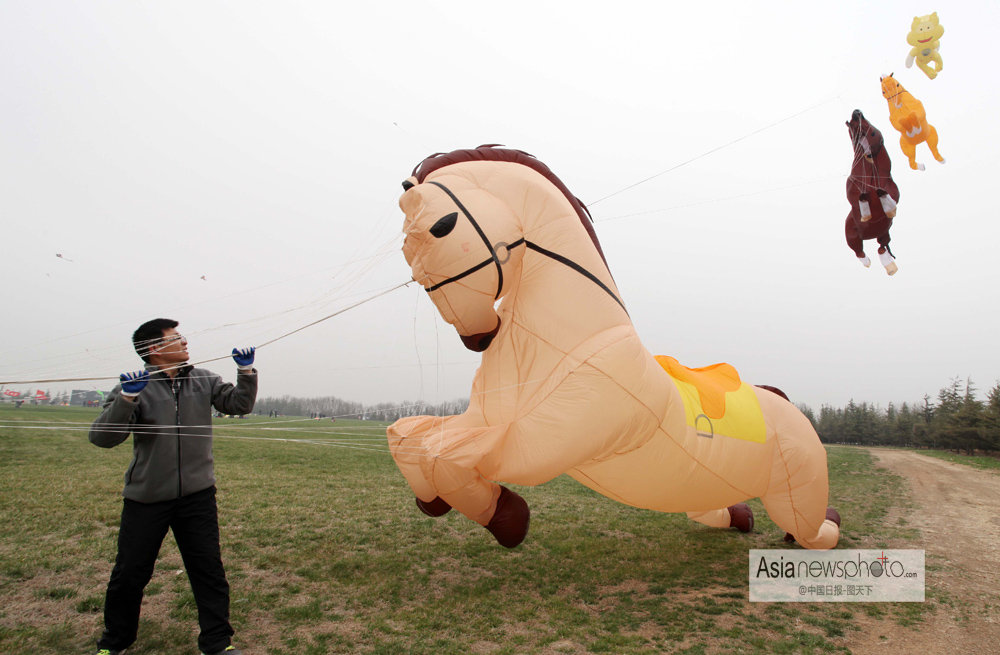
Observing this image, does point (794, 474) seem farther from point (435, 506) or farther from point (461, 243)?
point (461, 243)

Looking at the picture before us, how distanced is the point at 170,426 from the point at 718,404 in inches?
142

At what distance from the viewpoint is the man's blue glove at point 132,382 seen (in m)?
2.60

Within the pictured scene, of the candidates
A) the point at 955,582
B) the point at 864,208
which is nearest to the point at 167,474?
the point at 864,208

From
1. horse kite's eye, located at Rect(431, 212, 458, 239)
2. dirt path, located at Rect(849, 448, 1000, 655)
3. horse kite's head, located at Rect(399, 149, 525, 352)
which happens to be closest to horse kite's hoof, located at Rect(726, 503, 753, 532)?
dirt path, located at Rect(849, 448, 1000, 655)

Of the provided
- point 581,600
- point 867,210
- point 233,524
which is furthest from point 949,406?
point 233,524

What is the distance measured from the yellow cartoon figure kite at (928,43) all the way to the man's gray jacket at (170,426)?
238 inches

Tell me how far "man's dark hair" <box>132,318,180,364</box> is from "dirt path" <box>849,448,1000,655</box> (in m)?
4.54

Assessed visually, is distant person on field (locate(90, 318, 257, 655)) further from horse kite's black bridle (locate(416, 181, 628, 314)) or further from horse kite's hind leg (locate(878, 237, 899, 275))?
horse kite's hind leg (locate(878, 237, 899, 275))

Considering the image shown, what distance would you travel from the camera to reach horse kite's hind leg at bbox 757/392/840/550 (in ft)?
13.6

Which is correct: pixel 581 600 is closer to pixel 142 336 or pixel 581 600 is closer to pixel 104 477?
pixel 142 336

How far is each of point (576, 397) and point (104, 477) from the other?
7.51 metres

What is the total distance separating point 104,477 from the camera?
712 cm

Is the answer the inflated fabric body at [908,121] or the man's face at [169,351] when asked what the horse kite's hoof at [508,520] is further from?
the inflated fabric body at [908,121]

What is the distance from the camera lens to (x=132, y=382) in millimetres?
2604
